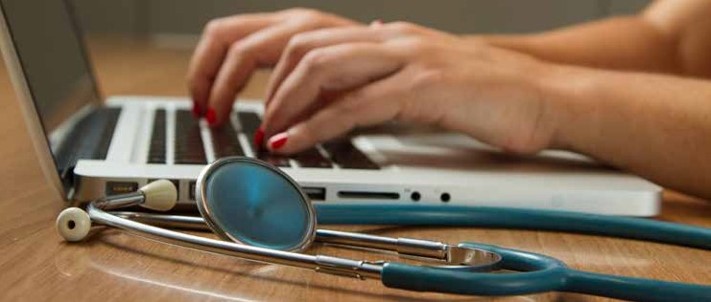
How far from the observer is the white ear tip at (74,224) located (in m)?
0.57

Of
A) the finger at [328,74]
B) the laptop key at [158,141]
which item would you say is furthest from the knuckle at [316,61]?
the laptop key at [158,141]

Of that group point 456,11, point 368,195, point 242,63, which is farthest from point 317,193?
point 456,11

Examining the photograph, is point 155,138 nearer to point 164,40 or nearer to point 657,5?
point 657,5

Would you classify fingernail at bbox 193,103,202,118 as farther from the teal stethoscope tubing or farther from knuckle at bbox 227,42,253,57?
the teal stethoscope tubing

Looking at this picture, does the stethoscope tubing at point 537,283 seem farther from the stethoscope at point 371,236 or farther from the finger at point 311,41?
the finger at point 311,41

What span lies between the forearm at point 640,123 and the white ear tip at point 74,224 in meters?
0.39

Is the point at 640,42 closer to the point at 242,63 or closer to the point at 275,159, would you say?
the point at 242,63

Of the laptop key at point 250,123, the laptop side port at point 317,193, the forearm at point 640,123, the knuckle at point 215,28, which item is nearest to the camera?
the laptop side port at point 317,193

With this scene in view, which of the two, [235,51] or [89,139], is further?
[235,51]

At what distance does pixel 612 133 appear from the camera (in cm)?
81

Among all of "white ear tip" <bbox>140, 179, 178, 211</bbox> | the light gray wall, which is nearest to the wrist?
"white ear tip" <bbox>140, 179, 178, 211</bbox>

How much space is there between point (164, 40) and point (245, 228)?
2848 mm

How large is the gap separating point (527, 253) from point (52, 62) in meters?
0.59

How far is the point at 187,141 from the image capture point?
0.88 m
